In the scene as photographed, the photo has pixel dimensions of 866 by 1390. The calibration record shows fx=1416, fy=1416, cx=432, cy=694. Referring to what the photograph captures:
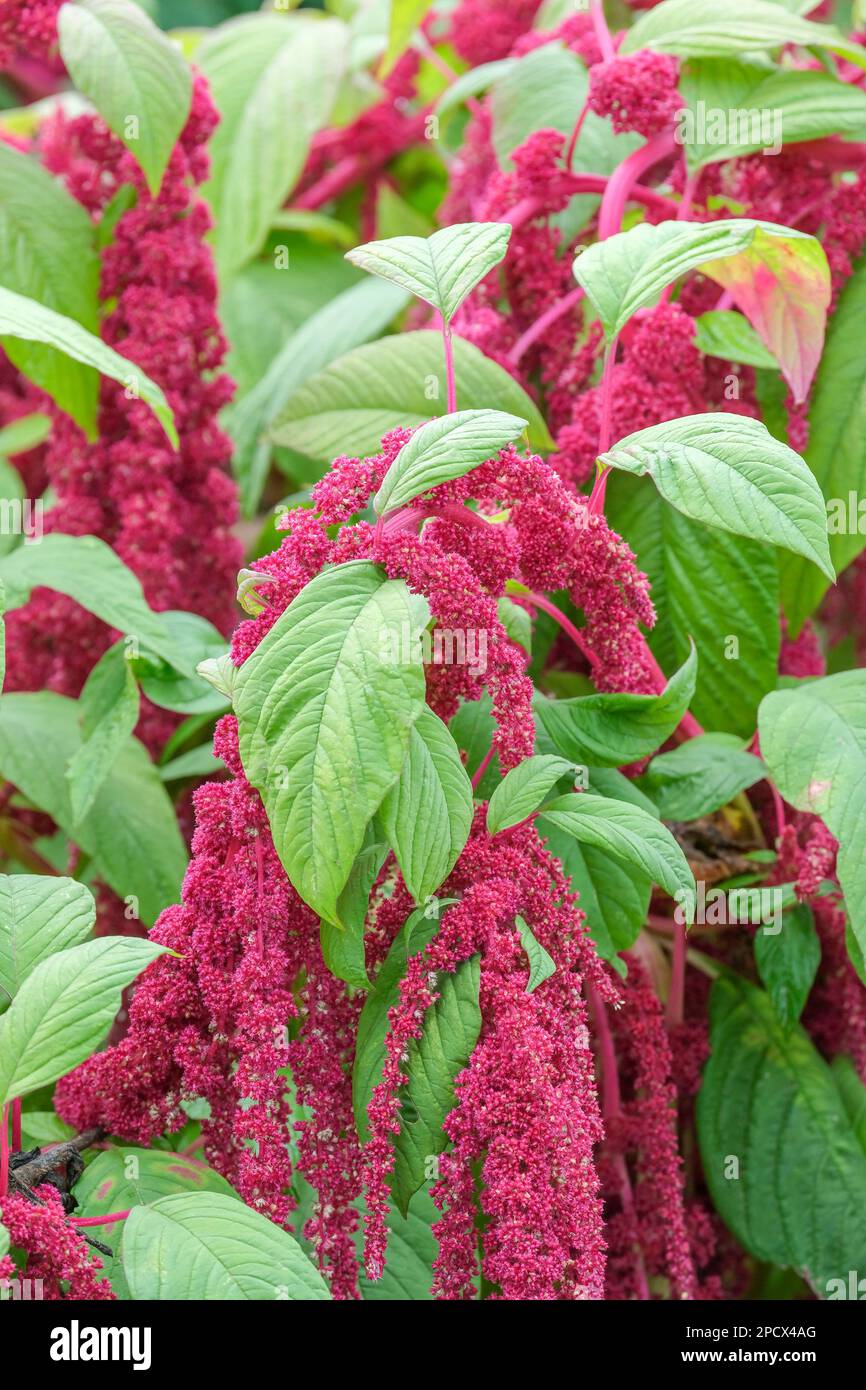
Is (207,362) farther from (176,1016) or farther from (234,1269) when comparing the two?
(234,1269)

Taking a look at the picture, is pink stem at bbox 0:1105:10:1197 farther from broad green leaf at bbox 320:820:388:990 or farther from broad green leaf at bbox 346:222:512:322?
broad green leaf at bbox 346:222:512:322

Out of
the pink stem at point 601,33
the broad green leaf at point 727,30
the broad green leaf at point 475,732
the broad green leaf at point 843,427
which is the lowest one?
the broad green leaf at point 475,732

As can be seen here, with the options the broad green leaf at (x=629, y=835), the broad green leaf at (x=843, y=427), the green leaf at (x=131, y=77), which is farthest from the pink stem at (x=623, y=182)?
the broad green leaf at (x=629, y=835)

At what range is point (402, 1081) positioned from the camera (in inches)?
21.4

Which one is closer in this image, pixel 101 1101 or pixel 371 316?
pixel 101 1101

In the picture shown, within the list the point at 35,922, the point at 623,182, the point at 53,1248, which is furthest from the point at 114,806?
the point at 623,182

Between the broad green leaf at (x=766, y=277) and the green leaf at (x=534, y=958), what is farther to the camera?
the broad green leaf at (x=766, y=277)

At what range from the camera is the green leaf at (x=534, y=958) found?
0.53 meters

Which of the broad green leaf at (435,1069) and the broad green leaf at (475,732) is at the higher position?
the broad green leaf at (475,732)

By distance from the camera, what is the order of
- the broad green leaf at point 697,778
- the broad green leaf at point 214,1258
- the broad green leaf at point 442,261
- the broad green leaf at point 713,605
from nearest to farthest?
1. the broad green leaf at point 214,1258
2. the broad green leaf at point 442,261
3. the broad green leaf at point 697,778
4. the broad green leaf at point 713,605

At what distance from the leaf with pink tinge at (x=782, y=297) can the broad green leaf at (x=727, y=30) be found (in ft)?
0.43

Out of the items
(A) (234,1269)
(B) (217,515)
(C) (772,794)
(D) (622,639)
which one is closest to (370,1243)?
(A) (234,1269)

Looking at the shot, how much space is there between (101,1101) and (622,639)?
12.2 inches

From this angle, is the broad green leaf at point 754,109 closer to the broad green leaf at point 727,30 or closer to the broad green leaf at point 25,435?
the broad green leaf at point 727,30
